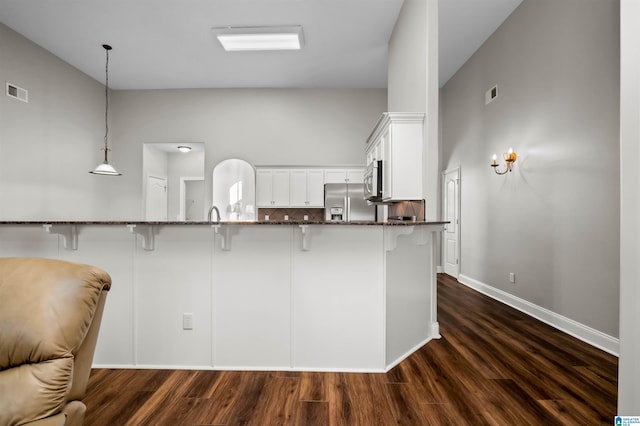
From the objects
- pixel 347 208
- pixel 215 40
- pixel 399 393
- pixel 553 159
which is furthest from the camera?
pixel 347 208

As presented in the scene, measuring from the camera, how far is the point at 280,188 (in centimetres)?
637

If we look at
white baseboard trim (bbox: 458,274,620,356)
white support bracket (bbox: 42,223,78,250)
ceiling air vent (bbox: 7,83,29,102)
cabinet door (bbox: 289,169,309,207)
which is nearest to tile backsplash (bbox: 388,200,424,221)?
white baseboard trim (bbox: 458,274,620,356)

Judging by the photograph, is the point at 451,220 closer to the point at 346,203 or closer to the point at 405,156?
the point at 346,203

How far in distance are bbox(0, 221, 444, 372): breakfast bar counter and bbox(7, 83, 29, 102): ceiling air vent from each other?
311 cm

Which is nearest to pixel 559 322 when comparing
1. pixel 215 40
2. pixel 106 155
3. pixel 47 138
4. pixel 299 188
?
pixel 299 188

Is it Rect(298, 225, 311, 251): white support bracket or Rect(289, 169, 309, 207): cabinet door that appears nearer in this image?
Rect(298, 225, 311, 251): white support bracket

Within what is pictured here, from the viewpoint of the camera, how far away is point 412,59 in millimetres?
3734

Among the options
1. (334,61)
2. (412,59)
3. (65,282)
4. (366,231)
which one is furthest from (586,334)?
(334,61)

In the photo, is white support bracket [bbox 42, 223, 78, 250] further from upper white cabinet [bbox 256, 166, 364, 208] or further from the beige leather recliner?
upper white cabinet [bbox 256, 166, 364, 208]

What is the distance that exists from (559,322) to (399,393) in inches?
95.9

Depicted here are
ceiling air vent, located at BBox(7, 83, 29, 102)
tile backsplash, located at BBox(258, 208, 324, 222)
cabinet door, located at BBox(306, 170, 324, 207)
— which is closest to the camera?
ceiling air vent, located at BBox(7, 83, 29, 102)

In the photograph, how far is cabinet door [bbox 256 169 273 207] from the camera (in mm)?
6355

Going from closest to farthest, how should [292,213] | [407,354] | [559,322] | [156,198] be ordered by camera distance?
[407,354] → [559,322] → [292,213] → [156,198]

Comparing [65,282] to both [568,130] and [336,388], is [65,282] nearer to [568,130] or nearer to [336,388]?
[336,388]
